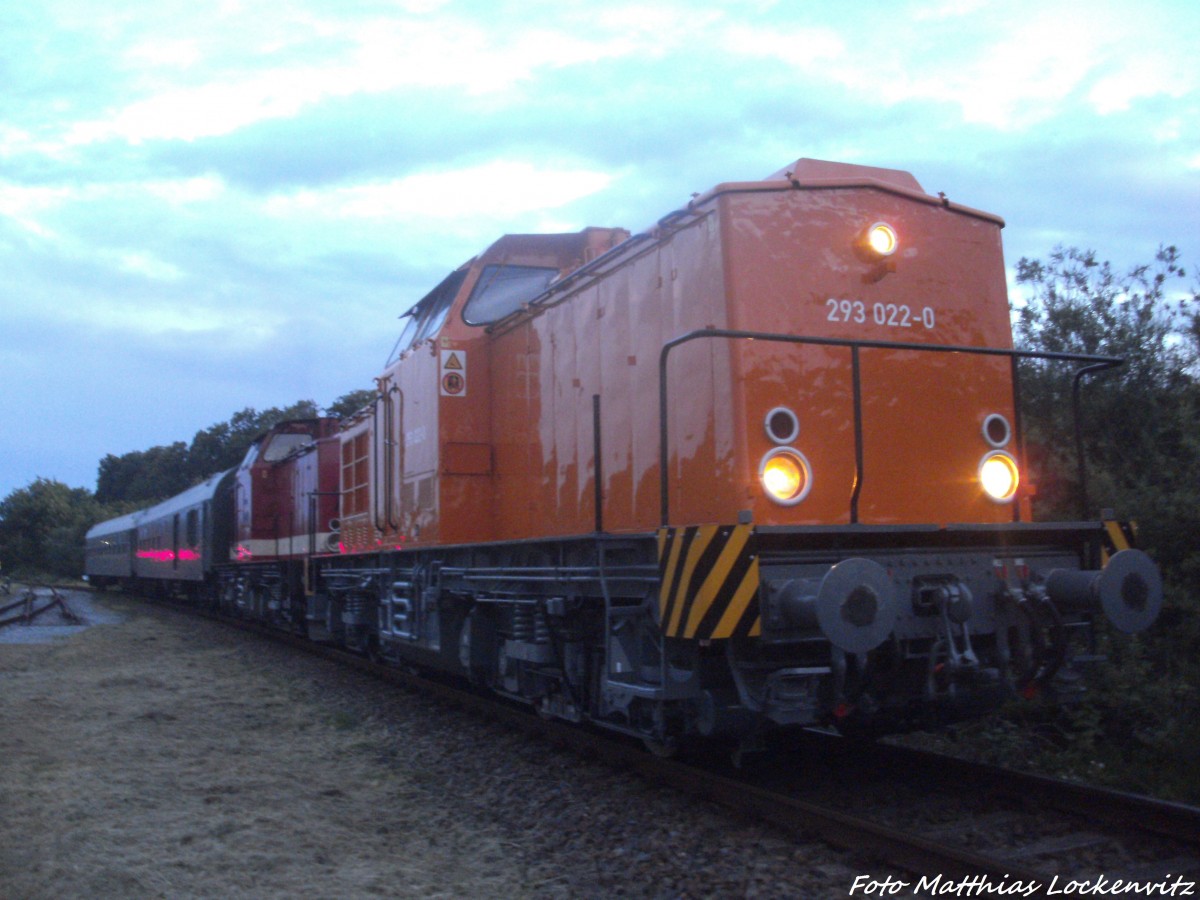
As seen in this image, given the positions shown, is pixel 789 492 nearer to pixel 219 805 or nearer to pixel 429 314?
pixel 219 805

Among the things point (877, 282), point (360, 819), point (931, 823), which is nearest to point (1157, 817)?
point (931, 823)

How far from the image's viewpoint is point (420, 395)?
8.60 m

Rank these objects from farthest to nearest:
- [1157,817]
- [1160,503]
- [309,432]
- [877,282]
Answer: [309,432], [1160,503], [877,282], [1157,817]

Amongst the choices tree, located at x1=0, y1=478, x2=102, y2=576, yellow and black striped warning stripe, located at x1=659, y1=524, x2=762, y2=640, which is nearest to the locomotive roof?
yellow and black striped warning stripe, located at x1=659, y1=524, x2=762, y2=640

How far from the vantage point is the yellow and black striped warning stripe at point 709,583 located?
453cm

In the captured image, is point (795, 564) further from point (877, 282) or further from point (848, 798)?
point (877, 282)

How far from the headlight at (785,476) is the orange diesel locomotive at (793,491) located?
0.01 m

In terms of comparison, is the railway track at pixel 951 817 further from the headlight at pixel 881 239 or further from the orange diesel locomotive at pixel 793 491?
the headlight at pixel 881 239

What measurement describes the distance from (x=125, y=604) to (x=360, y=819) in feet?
85.5

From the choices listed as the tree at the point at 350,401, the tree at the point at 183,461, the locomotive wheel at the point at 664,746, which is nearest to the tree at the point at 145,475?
the tree at the point at 183,461

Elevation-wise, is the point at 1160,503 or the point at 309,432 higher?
the point at 309,432

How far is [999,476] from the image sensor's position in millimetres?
5824

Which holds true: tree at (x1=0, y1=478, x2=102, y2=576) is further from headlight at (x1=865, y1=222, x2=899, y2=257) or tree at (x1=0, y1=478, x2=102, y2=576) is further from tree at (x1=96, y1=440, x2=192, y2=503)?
headlight at (x1=865, y1=222, x2=899, y2=257)

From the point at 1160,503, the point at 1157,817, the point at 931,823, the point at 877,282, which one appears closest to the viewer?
the point at 1157,817
